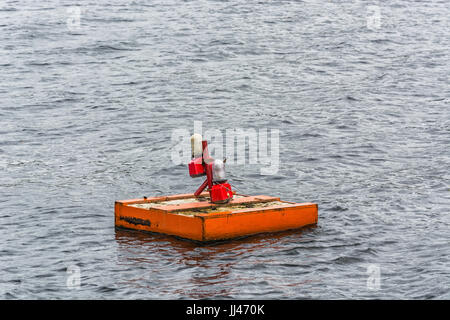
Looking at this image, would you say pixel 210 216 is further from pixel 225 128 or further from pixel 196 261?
pixel 225 128

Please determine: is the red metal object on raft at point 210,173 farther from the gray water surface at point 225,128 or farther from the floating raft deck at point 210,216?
the gray water surface at point 225,128

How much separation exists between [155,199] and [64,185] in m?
5.56

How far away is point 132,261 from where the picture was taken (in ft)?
43.8

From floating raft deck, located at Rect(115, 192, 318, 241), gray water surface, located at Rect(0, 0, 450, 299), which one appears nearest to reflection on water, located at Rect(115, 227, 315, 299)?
gray water surface, located at Rect(0, 0, 450, 299)

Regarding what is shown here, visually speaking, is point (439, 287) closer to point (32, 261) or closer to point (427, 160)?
point (32, 261)

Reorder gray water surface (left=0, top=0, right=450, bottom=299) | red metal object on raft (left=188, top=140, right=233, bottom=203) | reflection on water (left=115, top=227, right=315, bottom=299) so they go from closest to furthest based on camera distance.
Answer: reflection on water (left=115, top=227, right=315, bottom=299) → gray water surface (left=0, top=0, right=450, bottom=299) → red metal object on raft (left=188, top=140, right=233, bottom=203)

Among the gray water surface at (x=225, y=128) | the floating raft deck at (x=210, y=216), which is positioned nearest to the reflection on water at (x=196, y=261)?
the gray water surface at (x=225, y=128)

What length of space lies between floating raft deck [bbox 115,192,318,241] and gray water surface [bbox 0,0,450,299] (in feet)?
0.75

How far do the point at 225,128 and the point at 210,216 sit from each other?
42.8ft

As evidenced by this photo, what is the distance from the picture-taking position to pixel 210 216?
43.9 ft

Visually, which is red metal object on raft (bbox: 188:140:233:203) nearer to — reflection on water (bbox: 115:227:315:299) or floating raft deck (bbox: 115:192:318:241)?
floating raft deck (bbox: 115:192:318:241)

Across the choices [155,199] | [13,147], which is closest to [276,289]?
[155,199]

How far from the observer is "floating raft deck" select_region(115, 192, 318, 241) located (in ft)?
44.4

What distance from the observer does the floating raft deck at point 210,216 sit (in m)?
13.5
